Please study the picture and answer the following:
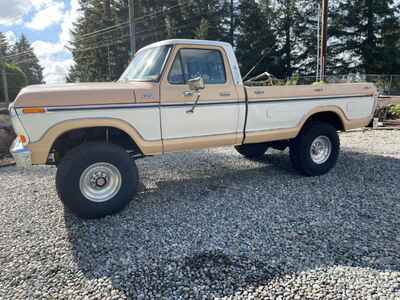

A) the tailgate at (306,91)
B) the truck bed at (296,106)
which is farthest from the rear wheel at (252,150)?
the tailgate at (306,91)

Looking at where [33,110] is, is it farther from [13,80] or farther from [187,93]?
[13,80]

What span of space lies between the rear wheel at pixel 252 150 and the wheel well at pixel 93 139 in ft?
8.21

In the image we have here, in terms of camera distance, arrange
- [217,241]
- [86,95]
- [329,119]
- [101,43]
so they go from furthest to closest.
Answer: [101,43] < [329,119] < [86,95] < [217,241]

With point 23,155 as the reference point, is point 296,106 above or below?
above

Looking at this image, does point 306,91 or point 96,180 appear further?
point 306,91

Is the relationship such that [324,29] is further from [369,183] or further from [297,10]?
[297,10]

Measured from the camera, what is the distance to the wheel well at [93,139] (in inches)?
161

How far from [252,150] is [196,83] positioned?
288 cm

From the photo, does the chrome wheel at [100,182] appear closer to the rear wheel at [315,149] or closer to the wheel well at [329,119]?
the rear wheel at [315,149]

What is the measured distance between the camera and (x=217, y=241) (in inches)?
132

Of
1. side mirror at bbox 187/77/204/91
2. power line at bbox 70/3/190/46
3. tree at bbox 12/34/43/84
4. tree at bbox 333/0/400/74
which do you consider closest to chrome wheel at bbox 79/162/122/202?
side mirror at bbox 187/77/204/91

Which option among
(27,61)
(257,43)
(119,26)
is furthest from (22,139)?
(27,61)

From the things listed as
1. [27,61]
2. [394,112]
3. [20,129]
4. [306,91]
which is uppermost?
[27,61]

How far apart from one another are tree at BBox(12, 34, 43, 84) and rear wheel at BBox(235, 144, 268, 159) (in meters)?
54.0
